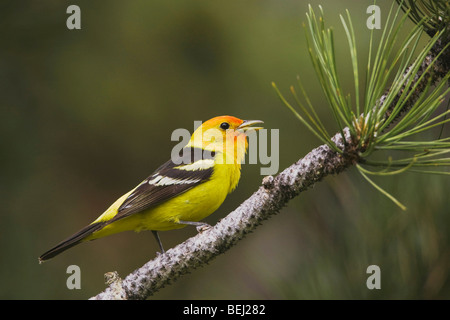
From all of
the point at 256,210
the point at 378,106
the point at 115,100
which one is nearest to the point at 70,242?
the point at 256,210

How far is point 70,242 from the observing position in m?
2.91

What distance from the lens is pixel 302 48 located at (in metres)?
3.79

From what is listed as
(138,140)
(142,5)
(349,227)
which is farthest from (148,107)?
(349,227)

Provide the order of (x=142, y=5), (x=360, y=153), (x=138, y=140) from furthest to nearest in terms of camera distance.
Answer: (x=138, y=140) < (x=142, y=5) < (x=360, y=153)

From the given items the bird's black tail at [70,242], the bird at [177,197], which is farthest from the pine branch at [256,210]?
the bird at [177,197]

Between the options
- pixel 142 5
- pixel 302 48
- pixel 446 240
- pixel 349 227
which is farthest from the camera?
pixel 142 5

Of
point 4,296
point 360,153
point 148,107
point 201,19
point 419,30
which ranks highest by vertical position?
point 201,19

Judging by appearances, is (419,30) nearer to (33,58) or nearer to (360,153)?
(360,153)

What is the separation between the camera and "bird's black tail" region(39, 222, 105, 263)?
2838mm

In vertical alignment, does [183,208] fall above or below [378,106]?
below

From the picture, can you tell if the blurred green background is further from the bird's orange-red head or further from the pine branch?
the pine branch

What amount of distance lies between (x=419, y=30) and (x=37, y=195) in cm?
329

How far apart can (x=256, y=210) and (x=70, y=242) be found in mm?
1282

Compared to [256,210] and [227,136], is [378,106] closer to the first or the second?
[256,210]
